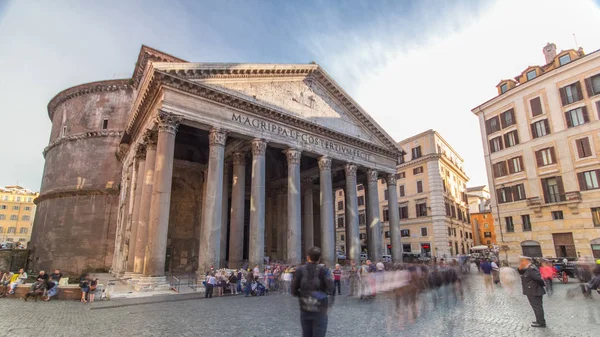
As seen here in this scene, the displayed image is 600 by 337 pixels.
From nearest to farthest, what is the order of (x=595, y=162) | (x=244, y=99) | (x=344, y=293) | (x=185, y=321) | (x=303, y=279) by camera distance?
(x=303, y=279) < (x=185, y=321) < (x=344, y=293) < (x=244, y=99) < (x=595, y=162)

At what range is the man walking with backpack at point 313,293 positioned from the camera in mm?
3822

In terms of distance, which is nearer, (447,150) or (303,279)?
(303,279)

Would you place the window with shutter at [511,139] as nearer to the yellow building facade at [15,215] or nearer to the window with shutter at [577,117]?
the window with shutter at [577,117]

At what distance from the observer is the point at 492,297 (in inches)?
423

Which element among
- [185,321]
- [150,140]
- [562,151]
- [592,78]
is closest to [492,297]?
[185,321]

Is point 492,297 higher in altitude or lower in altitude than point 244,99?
lower

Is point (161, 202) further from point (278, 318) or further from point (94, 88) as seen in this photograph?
point (94, 88)

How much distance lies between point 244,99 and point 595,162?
22.2 meters

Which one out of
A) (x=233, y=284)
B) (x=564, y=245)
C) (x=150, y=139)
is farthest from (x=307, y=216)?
(x=564, y=245)

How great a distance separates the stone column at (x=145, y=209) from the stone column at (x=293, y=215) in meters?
6.64

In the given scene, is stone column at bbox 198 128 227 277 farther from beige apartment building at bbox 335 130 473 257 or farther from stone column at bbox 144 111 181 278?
beige apartment building at bbox 335 130 473 257

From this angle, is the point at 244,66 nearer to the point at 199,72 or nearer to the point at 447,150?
the point at 199,72

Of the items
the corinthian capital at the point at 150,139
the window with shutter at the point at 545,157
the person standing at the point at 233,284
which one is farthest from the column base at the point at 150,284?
the window with shutter at the point at 545,157

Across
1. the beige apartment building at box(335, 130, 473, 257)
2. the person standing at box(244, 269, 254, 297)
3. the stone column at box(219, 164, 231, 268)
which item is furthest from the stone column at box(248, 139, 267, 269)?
the beige apartment building at box(335, 130, 473, 257)
